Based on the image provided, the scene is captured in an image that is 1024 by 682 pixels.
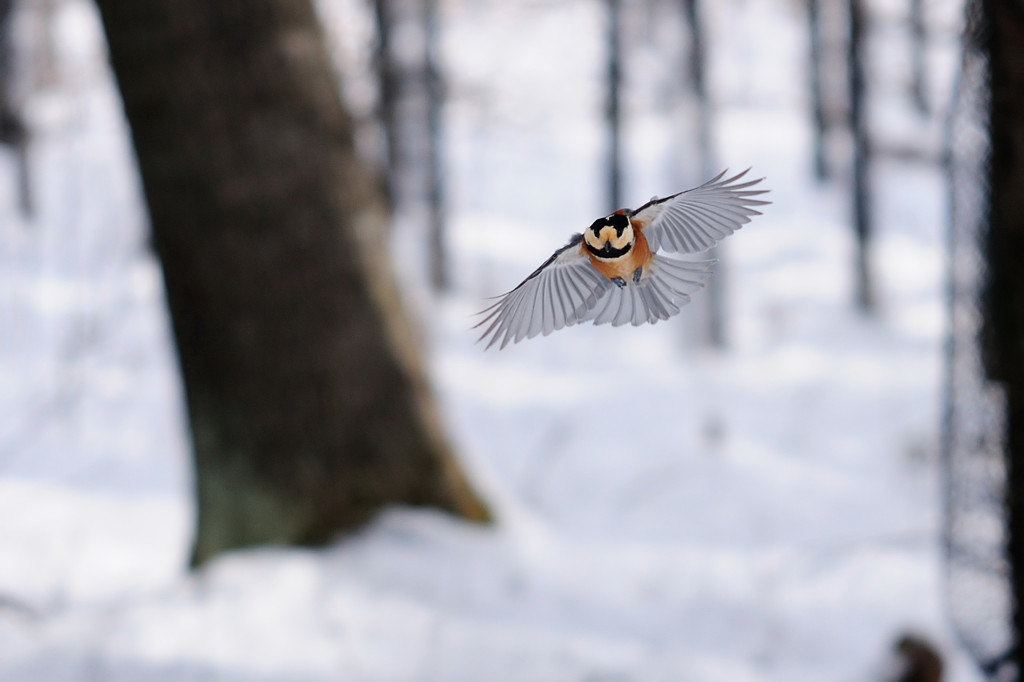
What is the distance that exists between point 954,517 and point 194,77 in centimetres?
234

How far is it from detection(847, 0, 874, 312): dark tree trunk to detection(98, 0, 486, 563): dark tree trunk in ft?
26.5

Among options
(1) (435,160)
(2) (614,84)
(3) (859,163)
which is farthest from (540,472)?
(3) (859,163)

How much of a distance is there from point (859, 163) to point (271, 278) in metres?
9.14

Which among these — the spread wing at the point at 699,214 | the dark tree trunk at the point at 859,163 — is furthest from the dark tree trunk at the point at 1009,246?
the dark tree trunk at the point at 859,163

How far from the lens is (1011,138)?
1605 millimetres

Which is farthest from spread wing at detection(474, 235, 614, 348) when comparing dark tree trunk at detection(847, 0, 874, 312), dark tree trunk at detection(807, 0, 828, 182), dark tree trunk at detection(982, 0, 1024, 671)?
dark tree trunk at detection(807, 0, 828, 182)

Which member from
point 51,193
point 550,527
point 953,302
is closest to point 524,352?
point 550,527

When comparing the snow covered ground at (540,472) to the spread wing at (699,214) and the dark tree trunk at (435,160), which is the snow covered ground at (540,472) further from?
the dark tree trunk at (435,160)

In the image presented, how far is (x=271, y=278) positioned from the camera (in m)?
2.89

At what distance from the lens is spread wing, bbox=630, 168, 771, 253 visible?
→ 1.22 ft

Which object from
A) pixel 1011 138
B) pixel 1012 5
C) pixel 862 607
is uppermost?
pixel 1012 5

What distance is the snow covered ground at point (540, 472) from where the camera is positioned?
274cm

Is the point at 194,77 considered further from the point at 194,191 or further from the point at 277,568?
the point at 277,568

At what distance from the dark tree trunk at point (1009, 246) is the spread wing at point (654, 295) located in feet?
4.69
